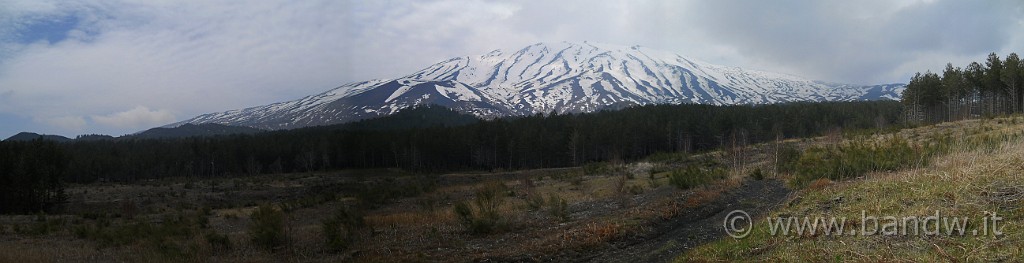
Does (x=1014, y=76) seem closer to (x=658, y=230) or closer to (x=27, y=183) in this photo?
(x=658, y=230)

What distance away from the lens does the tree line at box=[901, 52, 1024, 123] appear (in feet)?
187

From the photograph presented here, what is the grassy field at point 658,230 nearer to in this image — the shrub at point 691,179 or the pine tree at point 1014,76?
the shrub at point 691,179

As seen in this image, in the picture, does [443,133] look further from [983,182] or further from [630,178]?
[983,182]

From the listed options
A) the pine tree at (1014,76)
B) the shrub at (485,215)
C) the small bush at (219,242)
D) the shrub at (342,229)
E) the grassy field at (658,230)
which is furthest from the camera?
the pine tree at (1014,76)

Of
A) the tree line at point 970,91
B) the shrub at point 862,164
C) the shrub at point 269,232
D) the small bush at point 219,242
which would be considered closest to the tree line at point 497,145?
the tree line at point 970,91

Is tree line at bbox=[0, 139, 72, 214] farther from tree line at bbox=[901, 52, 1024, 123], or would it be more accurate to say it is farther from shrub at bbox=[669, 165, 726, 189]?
tree line at bbox=[901, 52, 1024, 123]

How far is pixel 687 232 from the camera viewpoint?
11555 mm

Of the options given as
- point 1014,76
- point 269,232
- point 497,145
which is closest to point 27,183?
point 269,232

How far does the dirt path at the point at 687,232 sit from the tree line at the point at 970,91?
57682 millimetres

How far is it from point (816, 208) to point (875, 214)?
1.58 metres

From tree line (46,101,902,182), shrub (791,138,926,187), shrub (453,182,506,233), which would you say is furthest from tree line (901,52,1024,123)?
shrub (453,182,506,233)

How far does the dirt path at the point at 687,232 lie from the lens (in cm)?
991

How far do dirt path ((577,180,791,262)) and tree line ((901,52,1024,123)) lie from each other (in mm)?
57682

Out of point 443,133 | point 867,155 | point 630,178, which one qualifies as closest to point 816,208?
point 867,155
